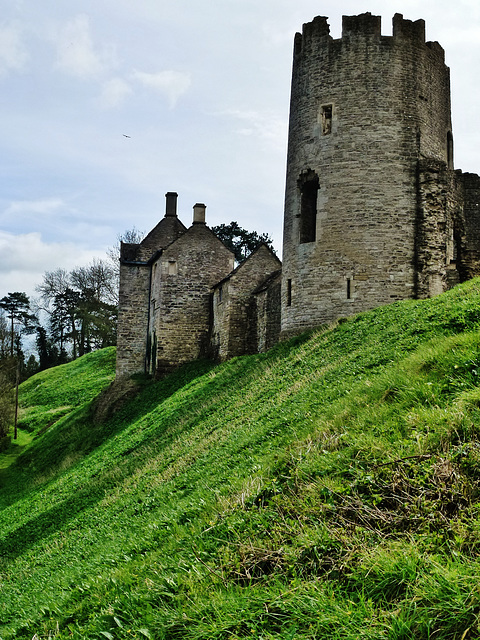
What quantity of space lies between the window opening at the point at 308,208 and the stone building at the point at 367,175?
77mm

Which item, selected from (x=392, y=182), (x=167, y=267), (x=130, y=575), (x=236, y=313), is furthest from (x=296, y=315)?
(x=130, y=575)

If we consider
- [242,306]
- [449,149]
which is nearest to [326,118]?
[449,149]

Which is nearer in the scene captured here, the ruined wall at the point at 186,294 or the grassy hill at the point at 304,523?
the grassy hill at the point at 304,523

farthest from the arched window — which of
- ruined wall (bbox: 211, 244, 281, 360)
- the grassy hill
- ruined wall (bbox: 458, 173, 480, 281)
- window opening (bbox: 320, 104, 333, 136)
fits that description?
the grassy hill

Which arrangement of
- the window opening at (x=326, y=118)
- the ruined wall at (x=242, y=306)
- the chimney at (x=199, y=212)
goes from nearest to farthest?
the window opening at (x=326, y=118) → the ruined wall at (x=242, y=306) → the chimney at (x=199, y=212)

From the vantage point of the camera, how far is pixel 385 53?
19984 millimetres

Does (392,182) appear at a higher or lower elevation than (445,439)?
higher

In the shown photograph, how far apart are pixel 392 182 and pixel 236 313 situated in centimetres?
992

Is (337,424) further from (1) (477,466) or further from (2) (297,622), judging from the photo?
(2) (297,622)

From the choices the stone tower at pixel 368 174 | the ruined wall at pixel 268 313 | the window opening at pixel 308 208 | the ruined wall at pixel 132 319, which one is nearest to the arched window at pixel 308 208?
the window opening at pixel 308 208

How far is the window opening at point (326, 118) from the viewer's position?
20281 mm

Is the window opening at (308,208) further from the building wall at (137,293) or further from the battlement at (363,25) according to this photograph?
the building wall at (137,293)

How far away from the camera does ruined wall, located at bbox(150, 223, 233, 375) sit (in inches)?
1184

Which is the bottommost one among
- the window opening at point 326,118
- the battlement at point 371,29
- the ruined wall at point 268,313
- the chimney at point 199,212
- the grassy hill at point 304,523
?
the grassy hill at point 304,523
